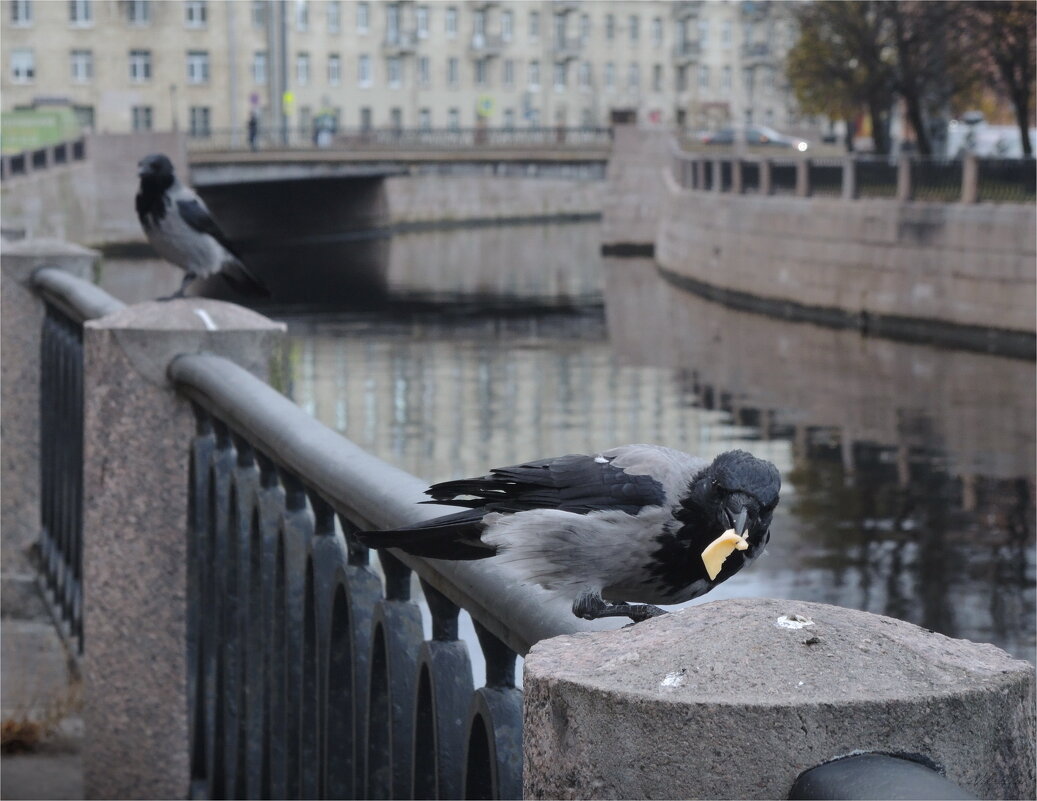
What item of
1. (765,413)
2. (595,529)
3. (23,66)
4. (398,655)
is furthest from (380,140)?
(595,529)

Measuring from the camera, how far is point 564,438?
19.1 meters

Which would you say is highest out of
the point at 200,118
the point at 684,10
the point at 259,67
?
the point at 684,10

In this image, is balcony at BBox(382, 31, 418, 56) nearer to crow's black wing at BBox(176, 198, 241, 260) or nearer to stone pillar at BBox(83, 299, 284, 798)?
crow's black wing at BBox(176, 198, 241, 260)

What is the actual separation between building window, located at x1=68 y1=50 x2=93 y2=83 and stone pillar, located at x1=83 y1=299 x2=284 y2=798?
6695 cm

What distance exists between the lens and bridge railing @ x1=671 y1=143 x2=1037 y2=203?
2828 centimetres

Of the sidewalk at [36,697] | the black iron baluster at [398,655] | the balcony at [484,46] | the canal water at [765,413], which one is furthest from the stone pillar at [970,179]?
the balcony at [484,46]

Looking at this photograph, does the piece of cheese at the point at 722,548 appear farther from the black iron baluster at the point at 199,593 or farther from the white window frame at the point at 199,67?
the white window frame at the point at 199,67

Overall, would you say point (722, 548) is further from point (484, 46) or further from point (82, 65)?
point (484, 46)

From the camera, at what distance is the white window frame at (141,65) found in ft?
227

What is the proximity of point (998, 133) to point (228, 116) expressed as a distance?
3064 cm

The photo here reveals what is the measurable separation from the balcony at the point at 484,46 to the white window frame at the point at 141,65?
56.0ft

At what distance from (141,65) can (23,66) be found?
15.5 ft

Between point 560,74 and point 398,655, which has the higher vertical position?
point 560,74

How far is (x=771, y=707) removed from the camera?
1.18 metres
